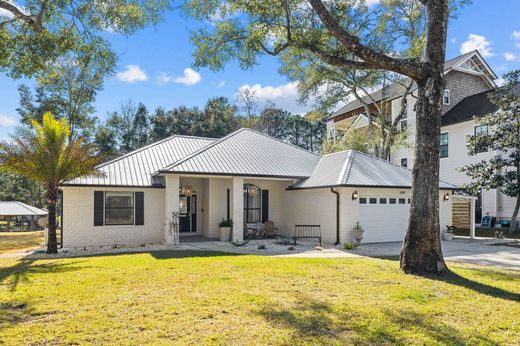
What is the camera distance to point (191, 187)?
18797mm

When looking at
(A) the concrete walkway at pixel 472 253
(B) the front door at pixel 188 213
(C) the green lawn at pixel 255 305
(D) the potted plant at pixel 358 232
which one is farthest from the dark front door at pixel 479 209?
(B) the front door at pixel 188 213

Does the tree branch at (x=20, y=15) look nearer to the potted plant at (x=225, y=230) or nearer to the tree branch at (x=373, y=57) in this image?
the tree branch at (x=373, y=57)

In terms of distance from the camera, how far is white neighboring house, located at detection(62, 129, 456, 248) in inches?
595

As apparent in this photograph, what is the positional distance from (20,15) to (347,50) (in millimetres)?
8906

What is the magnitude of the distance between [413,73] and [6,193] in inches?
1978

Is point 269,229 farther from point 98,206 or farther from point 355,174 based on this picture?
point 98,206

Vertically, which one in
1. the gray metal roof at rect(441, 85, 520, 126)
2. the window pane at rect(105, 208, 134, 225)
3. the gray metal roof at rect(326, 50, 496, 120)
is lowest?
the window pane at rect(105, 208, 134, 225)

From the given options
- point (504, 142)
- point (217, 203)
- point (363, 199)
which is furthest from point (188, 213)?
point (504, 142)

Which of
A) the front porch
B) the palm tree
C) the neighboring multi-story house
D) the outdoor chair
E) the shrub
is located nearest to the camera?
the palm tree

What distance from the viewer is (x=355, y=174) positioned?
15977 mm

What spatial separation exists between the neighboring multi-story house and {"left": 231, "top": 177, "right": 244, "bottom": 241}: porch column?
1514 centimetres

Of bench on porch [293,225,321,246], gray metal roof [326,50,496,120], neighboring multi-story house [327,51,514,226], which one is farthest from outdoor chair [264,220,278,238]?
gray metal roof [326,50,496,120]

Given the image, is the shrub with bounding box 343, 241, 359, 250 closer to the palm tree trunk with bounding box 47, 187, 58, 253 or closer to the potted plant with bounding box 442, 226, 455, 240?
the potted plant with bounding box 442, 226, 455, 240

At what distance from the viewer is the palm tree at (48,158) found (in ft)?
39.9
